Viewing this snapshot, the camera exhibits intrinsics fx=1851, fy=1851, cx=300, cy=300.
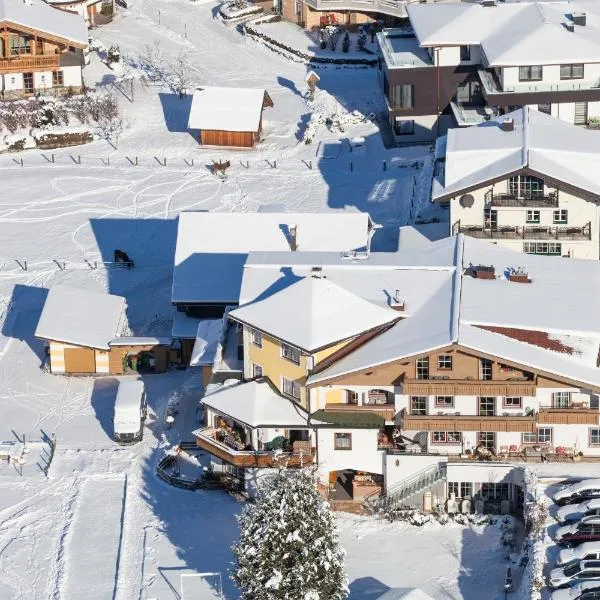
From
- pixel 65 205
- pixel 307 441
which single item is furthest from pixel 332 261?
pixel 65 205

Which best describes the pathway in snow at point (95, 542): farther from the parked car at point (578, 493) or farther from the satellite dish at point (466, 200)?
the satellite dish at point (466, 200)

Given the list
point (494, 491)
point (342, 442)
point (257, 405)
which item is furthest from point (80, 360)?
point (494, 491)

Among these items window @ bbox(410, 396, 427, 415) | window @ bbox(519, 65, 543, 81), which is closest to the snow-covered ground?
window @ bbox(410, 396, 427, 415)

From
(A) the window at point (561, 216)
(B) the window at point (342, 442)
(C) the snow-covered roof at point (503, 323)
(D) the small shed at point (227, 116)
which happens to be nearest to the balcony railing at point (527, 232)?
(A) the window at point (561, 216)

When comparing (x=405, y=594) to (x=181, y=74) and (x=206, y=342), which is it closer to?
(x=206, y=342)

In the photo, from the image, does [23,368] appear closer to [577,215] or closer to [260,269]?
[260,269]

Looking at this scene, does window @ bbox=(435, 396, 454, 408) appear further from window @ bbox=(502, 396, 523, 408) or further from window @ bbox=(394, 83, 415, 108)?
window @ bbox=(394, 83, 415, 108)
